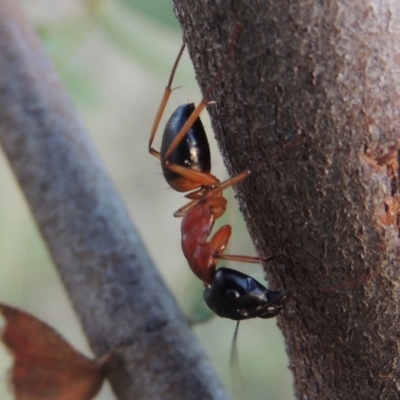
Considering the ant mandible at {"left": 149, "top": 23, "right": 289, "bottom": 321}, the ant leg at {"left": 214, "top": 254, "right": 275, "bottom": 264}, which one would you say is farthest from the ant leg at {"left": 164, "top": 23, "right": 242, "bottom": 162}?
the ant leg at {"left": 214, "top": 254, "right": 275, "bottom": 264}

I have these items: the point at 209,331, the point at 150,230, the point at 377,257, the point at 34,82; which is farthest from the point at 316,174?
the point at 150,230

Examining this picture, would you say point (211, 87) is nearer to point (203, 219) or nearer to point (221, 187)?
point (221, 187)

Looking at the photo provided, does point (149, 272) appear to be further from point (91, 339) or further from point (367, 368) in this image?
point (367, 368)

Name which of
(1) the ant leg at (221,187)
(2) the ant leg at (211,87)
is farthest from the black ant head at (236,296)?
(2) the ant leg at (211,87)

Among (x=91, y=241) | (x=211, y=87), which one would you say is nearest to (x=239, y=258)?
(x=91, y=241)

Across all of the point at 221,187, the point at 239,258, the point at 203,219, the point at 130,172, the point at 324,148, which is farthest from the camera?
the point at 130,172
